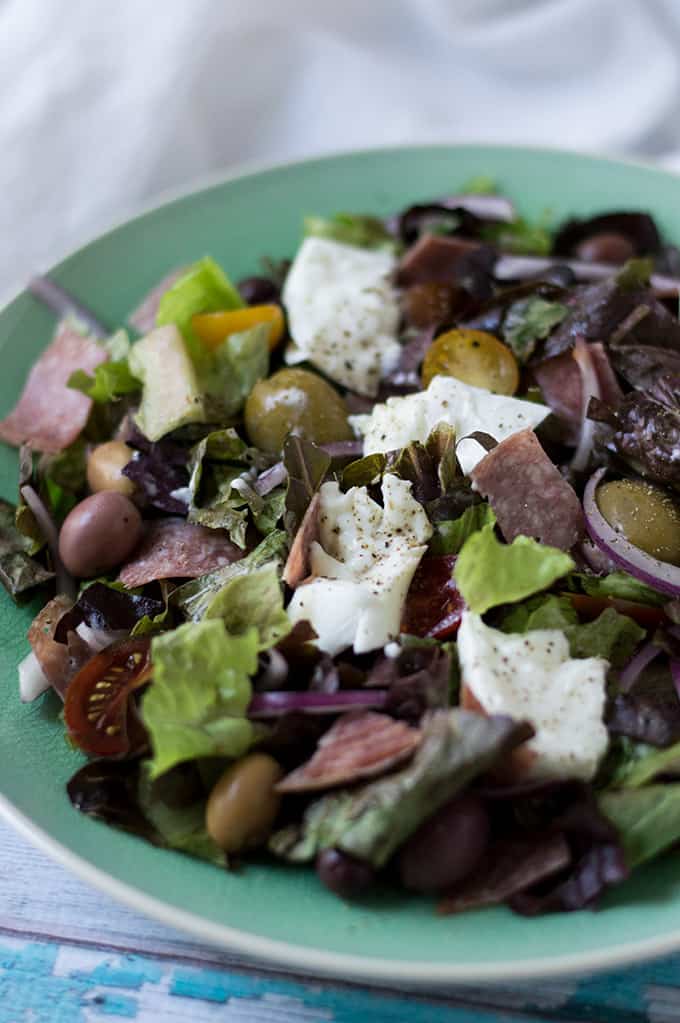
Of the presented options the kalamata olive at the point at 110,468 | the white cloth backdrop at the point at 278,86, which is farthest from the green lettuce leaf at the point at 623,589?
the white cloth backdrop at the point at 278,86

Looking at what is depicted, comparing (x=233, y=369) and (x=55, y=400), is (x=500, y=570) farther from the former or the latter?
(x=55, y=400)

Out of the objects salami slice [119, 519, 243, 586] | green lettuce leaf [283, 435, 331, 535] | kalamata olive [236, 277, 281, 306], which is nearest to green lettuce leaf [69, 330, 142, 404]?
kalamata olive [236, 277, 281, 306]

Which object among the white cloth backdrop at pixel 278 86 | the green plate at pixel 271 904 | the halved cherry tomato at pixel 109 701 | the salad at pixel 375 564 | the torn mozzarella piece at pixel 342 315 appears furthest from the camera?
the white cloth backdrop at pixel 278 86

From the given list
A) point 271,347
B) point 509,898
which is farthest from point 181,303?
point 509,898

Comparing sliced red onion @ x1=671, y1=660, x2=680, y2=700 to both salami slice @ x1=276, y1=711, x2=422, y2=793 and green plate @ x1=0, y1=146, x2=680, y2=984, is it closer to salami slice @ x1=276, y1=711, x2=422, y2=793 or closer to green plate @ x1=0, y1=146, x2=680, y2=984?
green plate @ x1=0, y1=146, x2=680, y2=984

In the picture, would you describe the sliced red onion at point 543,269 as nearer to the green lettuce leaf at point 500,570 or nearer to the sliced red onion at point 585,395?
the sliced red onion at point 585,395

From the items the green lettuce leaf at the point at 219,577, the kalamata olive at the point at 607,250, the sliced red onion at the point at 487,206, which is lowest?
the kalamata olive at the point at 607,250

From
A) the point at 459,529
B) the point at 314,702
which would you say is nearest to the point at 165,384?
the point at 459,529
